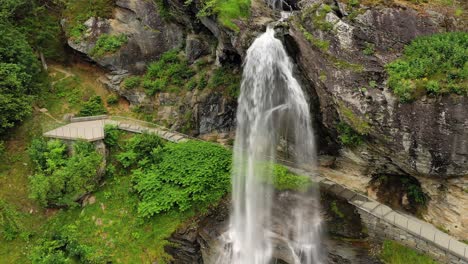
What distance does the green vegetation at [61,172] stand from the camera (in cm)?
1529

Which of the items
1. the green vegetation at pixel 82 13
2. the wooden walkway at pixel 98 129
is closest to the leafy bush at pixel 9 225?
the wooden walkway at pixel 98 129

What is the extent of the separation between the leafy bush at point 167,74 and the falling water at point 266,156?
6.28 meters

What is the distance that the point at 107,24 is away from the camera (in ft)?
72.8

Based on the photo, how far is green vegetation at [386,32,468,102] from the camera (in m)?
11.5

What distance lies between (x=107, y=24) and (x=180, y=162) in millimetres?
11485

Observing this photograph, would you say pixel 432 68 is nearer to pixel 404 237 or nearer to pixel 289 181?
pixel 404 237

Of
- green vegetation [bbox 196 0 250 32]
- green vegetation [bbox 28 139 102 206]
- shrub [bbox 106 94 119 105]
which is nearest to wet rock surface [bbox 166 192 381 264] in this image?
green vegetation [bbox 28 139 102 206]

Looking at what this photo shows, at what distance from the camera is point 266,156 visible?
1689cm

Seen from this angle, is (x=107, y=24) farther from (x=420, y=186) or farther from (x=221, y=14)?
(x=420, y=186)

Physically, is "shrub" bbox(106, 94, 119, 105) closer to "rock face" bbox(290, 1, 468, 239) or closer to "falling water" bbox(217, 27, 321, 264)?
"falling water" bbox(217, 27, 321, 264)

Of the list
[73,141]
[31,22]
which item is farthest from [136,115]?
[31,22]

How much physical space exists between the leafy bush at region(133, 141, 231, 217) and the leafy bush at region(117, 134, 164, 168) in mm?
316

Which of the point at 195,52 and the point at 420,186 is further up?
the point at 195,52

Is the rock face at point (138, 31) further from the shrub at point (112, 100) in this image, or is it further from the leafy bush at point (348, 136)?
the leafy bush at point (348, 136)
